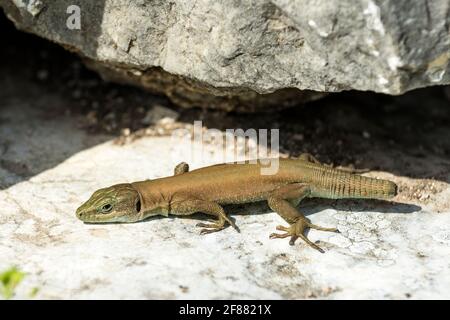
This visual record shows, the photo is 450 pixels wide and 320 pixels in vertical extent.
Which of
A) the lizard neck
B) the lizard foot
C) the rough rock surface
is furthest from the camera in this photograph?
the lizard neck

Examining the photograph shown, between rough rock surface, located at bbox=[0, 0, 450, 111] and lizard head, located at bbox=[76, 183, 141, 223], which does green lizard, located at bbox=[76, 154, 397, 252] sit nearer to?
lizard head, located at bbox=[76, 183, 141, 223]

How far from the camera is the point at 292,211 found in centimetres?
534

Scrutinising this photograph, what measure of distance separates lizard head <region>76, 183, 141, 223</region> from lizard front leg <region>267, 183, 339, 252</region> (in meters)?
1.15

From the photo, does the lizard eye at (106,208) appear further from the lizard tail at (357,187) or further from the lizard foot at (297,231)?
the lizard tail at (357,187)

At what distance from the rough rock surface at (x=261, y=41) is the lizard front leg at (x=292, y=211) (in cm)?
87

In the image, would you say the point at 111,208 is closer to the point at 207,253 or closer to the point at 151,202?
the point at 151,202

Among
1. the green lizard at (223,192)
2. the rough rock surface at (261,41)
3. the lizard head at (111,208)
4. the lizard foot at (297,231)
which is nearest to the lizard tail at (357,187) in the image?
the green lizard at (223,192)

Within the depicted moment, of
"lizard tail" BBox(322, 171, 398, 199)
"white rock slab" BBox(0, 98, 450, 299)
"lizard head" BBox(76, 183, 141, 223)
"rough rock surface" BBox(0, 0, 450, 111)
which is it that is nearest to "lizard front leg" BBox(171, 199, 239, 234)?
"white rock slab" BBox(0, 98, 450, 299)

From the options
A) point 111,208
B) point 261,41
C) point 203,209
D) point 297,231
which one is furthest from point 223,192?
point 261,41

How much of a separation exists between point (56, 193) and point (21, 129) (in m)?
1.51

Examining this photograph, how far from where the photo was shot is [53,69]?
26.9ft

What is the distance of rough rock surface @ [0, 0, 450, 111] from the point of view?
458 centimetres

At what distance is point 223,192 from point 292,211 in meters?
0.62
